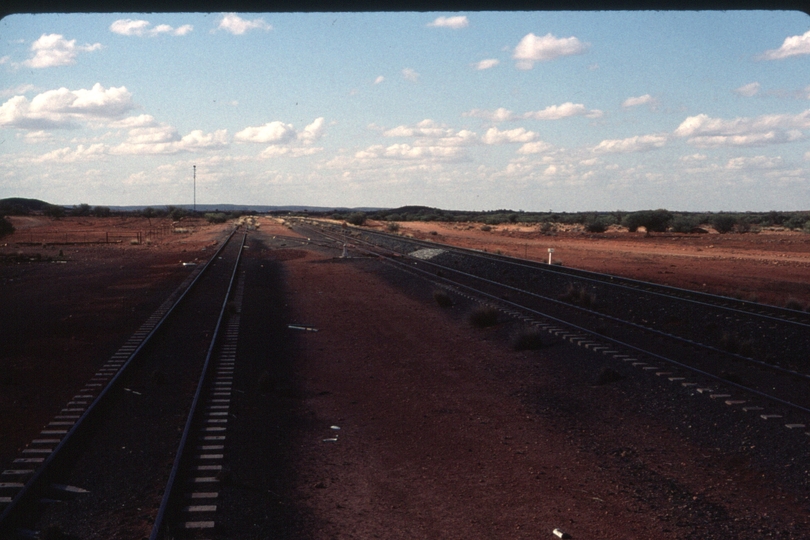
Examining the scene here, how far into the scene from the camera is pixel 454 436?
9.73 meters

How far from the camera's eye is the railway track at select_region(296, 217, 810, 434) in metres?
11.1

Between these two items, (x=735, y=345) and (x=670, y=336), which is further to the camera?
(x=670, y=336)

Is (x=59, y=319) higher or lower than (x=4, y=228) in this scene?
lower

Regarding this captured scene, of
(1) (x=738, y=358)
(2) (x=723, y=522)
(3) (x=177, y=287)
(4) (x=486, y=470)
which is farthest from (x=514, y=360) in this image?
(3) (x=177, y=287)

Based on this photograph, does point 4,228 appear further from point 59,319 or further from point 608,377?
point 608,377

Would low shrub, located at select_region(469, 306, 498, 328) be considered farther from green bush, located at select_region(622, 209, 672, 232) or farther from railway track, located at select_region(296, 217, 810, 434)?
green bush, located at select_region(622, 209, 672, 232)

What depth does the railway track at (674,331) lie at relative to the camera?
1113 centimetres

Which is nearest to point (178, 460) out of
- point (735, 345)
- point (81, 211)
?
point (735, 345)

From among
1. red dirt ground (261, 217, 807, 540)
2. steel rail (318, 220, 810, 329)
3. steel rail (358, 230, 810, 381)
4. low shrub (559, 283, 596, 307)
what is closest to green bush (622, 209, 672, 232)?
steel rail (318, 220, 810, 329)

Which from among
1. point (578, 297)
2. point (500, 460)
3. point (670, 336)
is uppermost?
point (578, 297)

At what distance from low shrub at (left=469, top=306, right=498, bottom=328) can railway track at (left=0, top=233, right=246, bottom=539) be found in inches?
243

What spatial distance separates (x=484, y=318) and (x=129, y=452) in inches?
423

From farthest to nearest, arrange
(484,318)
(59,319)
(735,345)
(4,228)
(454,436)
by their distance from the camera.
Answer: (4,228) < (59,319) < (484,318) < (735,345) < (454,436)

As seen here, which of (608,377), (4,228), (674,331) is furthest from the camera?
(4,228)
